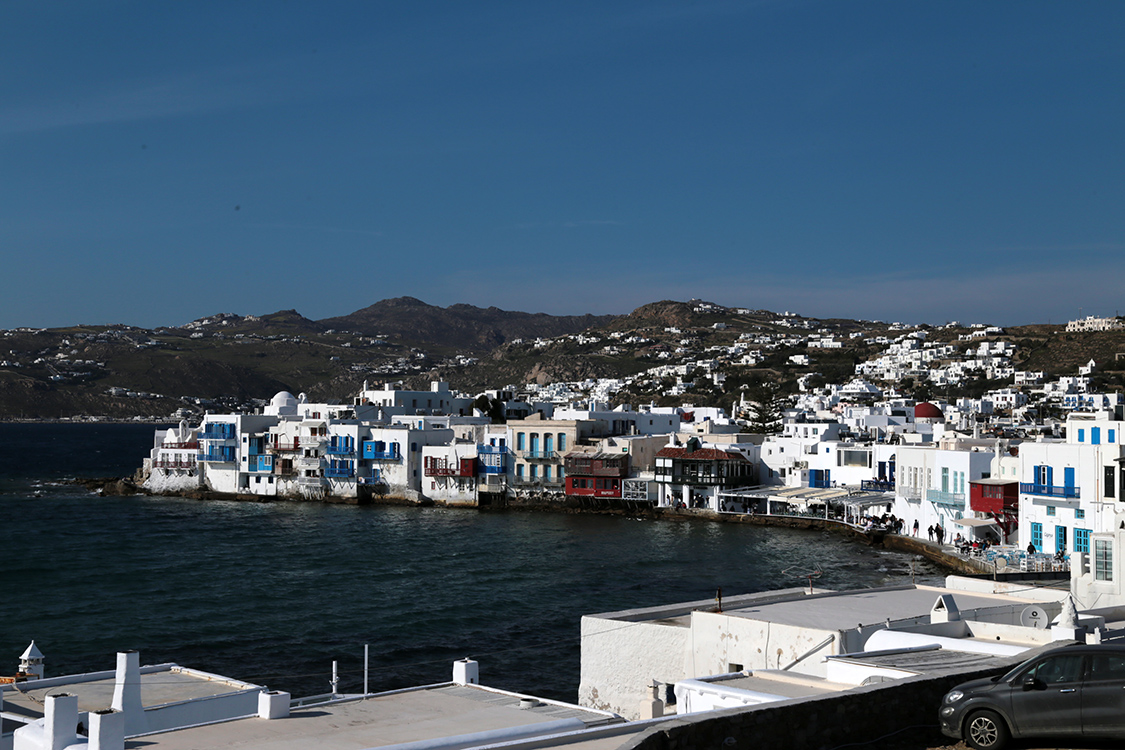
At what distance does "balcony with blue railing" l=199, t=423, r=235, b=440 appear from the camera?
7306 centimetres

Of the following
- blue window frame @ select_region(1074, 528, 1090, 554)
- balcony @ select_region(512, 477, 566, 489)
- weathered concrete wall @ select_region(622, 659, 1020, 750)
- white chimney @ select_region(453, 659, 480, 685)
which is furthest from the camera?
balcony @ select_region(512, 477, 566, 489)

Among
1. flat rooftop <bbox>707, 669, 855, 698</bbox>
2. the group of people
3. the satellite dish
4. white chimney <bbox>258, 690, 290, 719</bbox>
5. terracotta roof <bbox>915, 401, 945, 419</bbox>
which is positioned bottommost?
the group of people

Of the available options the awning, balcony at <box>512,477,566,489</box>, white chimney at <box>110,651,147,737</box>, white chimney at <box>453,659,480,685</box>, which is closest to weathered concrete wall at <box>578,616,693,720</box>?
white chimney at <box>453,659,480,685</box>

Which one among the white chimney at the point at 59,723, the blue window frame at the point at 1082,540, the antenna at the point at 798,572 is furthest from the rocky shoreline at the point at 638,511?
the white chimney at the point at 59,723

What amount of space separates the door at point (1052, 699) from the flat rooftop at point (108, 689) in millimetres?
10483

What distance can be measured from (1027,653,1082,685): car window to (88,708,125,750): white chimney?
798cm

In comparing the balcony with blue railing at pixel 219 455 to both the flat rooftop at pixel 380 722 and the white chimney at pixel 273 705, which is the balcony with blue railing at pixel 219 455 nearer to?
the flat rooftop at pixel 380 722

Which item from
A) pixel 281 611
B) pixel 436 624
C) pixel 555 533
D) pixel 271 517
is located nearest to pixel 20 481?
pixel 271 517

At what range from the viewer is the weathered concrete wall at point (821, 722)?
24.1ft

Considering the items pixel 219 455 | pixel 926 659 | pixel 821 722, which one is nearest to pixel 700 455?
pixel 219 455

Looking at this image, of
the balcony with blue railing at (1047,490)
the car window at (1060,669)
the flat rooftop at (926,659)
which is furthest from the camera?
the balcony with blue railing at (1047,490)

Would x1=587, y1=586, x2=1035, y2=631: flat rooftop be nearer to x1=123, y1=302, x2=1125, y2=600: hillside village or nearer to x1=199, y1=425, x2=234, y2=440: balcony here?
x1=123, y1=302, x2=1125, y2=600: hillside village

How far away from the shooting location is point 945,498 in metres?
44.9

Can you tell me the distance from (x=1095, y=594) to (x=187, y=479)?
217 ft
